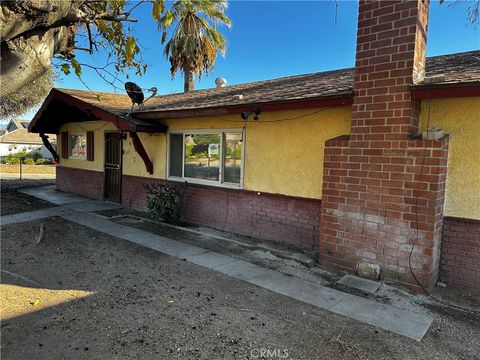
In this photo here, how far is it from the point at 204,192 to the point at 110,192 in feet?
16.2

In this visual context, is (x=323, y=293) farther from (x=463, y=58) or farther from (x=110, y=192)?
(x=110, y=192)

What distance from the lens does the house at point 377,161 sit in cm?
451

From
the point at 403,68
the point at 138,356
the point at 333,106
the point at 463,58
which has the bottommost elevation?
the point at 138,356

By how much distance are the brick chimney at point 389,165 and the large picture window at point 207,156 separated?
275 cm

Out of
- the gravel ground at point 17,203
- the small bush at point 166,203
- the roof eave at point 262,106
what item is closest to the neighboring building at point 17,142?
the gravel ground at point 17,203

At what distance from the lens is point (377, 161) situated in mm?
4855

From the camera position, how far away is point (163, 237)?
707 centimetres

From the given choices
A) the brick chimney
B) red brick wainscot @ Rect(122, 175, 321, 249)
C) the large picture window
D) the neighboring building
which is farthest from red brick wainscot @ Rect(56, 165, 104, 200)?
the neighboring building

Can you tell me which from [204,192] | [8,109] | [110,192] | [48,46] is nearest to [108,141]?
[110,192]

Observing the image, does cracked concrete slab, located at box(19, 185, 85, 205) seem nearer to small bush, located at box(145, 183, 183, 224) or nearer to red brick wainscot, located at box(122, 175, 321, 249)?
small bush, located at box(145, 183, 183, 224)

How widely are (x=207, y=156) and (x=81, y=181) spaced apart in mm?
7063

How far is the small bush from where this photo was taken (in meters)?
8.21

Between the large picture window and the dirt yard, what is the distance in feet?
9.78

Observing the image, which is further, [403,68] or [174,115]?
[174,115]
